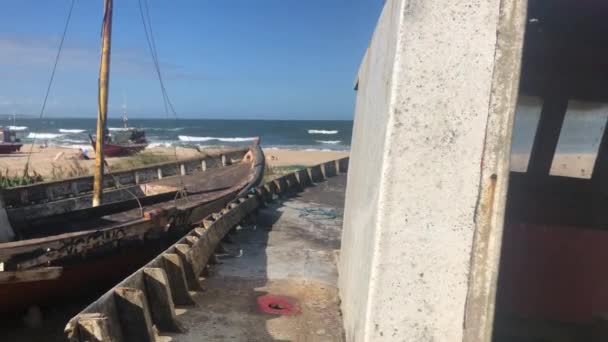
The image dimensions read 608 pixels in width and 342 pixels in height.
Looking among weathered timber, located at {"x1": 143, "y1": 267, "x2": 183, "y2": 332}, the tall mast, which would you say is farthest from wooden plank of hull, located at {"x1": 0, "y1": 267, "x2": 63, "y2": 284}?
the tall mast

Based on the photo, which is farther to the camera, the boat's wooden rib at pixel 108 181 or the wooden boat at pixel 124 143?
the wooden boat at pixel 124 143

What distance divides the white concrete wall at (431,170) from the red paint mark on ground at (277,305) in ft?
8.55

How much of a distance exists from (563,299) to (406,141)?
3483 mm

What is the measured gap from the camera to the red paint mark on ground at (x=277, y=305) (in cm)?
494

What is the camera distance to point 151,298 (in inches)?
175

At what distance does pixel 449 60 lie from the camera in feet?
7.97

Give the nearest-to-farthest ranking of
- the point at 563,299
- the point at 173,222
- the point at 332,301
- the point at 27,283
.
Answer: the point at 563,299, the point at 332,301, the point at 27,283, the point at 173,222

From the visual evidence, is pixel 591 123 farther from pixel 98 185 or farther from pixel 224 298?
pixel 98 185

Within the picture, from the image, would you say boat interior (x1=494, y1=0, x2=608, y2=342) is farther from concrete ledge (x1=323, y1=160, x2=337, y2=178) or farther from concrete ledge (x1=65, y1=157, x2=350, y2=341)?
concrete ledge (x1=323, y1=160, x2=337, y2=178)

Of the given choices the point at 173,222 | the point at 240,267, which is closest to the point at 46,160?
the point at 173,222

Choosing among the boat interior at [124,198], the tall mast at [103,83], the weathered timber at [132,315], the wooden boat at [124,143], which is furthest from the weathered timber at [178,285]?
the wooden boat at [124,143]

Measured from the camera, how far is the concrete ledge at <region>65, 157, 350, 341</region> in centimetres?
328

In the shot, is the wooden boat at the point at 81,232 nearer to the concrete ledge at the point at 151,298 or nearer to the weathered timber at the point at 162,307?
the concrete ledge at the point at 151,298

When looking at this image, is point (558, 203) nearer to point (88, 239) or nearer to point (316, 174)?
point (88, 239)
